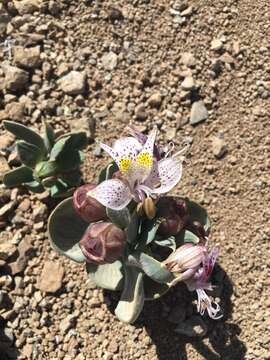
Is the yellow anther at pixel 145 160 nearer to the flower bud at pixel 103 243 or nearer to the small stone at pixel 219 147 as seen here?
the flower bud at pixel 103 243

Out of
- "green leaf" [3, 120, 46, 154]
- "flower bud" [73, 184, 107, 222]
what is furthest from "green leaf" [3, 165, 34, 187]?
"flower bud" [73, 184, 107, 222]

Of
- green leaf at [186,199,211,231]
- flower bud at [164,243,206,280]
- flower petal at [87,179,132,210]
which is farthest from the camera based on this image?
green leaf at [186,199,211,231]

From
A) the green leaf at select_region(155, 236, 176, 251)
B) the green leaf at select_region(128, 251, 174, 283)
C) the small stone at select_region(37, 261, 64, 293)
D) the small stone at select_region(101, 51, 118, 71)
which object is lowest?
the small stone at select_region(37, 261, 64, 293)

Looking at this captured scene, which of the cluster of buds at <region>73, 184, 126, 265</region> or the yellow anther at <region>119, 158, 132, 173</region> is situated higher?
the yellow anther at <region>119, 158, 132, 173</region>

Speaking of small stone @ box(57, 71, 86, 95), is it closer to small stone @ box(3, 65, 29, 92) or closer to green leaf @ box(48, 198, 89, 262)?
small stone @ box(3, 65, 29, 92)

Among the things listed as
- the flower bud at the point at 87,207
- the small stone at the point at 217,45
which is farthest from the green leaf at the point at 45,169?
the small stone at the point at 217,45

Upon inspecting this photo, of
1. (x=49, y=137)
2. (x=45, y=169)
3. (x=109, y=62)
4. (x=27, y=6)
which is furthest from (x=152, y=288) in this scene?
(x=27, y=6)
